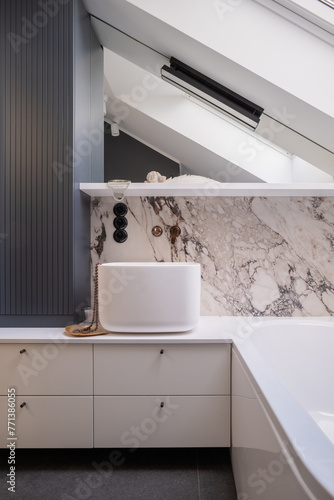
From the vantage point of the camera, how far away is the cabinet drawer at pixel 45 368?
146 cm

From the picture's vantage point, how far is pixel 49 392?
4.83 ft

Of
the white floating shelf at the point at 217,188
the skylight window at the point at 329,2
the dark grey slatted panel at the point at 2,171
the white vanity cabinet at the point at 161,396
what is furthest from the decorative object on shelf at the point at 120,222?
the skylight window at the point at 329,2

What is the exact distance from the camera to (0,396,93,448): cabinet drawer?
1.47 m

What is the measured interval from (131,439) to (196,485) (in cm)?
33

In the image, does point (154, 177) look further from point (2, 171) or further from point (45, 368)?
point (45, 368)

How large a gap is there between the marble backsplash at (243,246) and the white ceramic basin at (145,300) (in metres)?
0.45

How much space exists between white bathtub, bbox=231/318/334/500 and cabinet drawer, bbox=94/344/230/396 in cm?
9

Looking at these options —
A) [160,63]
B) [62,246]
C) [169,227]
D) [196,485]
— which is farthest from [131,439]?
[160,63]

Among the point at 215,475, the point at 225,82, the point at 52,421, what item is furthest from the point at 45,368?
the point at 225,82

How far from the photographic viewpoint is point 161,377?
4.88ft

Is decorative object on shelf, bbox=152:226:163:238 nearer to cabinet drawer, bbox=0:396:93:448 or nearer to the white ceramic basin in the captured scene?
the white ceramic basin

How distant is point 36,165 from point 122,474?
148 centimetres

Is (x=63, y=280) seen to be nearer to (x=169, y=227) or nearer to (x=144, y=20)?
(x=169, y=227)

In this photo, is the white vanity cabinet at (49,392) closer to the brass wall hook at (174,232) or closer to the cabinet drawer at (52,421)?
the cabinet drawer at (52,421)
